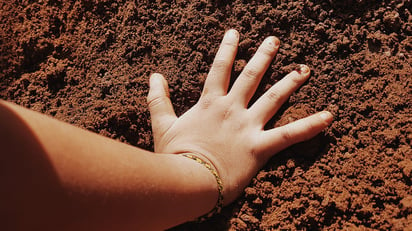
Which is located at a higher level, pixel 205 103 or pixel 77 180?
pixel 77 180

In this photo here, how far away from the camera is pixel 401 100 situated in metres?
1.17

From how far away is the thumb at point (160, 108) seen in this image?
1.32m

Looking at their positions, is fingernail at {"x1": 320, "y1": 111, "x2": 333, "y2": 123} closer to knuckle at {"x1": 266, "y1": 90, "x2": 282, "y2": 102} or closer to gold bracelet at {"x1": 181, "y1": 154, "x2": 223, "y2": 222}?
knuckle at {"x1": 266, "y1": 90, "x2": 282, "y2": 102}

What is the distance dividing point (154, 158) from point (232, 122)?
36 cm

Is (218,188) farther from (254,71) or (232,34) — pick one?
(232,34)

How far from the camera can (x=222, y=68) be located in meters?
1.29

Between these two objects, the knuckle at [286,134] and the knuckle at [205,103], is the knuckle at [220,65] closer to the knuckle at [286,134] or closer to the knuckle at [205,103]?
the knuckle at [205,103]

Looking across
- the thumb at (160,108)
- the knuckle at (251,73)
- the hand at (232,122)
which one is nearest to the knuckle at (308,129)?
the hand at (232,122)

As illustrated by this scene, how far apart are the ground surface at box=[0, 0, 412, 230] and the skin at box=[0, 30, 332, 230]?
0.20 feet

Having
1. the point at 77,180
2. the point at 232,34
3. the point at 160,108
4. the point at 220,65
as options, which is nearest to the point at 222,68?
the point at 220,65

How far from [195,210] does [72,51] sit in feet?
2.73

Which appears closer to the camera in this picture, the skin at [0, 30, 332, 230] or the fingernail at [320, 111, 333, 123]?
the skin at [0, 30, 332, 230]

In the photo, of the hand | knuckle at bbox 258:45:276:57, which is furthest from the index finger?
knuckle at bbox 258:45:276:57

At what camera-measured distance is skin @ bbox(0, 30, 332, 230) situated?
0.65 metres
